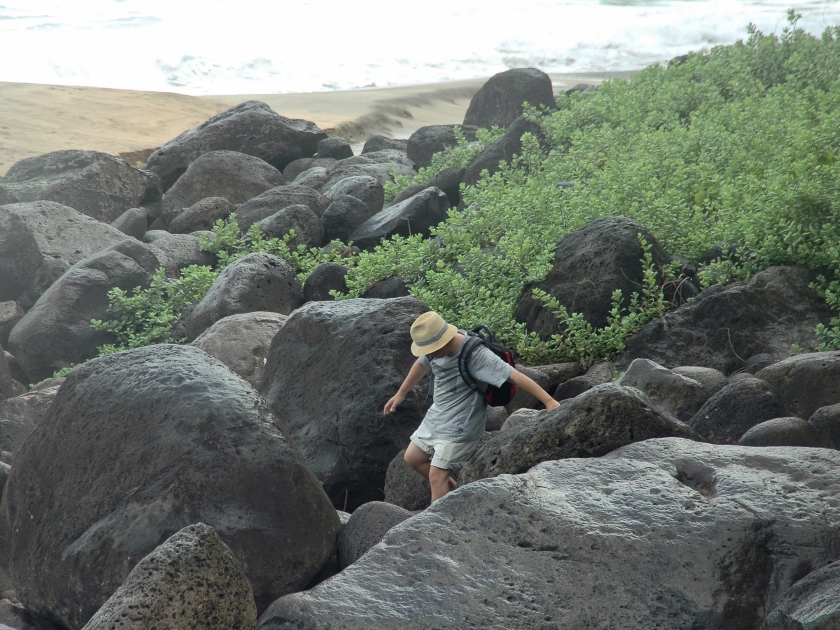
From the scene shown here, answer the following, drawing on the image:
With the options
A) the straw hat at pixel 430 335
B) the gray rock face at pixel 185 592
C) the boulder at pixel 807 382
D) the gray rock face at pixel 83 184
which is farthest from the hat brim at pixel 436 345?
the gray rock face at pixel 83 184

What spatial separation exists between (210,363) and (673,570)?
2.66m

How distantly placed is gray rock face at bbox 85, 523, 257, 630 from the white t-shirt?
177 centimetres

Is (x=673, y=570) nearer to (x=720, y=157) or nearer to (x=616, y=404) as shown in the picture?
(x=616, y=404)

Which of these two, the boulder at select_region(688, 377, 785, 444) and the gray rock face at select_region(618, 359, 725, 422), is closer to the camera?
the boulder at select_region(688, 377, 785, 444)

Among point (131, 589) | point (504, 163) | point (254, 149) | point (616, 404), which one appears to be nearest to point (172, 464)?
point (131, 589)

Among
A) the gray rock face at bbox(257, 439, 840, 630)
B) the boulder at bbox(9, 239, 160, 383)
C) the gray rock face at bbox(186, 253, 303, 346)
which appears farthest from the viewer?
the boulder at bbox(9, 239, 160, 383)

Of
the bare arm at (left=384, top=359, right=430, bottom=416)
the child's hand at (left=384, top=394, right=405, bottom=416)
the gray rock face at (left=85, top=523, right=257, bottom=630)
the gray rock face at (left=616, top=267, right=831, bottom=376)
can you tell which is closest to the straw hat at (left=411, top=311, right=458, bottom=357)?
the bare arm at (left=384, top=359, right=430, bottom=416)

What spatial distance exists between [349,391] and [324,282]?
3.74 m

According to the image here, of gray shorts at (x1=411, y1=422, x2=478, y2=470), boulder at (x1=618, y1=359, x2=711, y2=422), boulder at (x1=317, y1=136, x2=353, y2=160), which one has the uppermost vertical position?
boulder at (x1=317, y1=136, x2=353, y2=160)

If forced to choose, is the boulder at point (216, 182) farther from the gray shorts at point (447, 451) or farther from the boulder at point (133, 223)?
the gray shorts at point (447, 451)

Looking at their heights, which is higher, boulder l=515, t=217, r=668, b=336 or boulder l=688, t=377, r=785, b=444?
boulder l=515, t=217, r=668, b=336

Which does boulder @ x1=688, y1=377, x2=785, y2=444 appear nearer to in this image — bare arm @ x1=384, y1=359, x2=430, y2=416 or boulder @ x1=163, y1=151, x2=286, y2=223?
bare arm @ x1=384, y1=359, x2=430, y2=416

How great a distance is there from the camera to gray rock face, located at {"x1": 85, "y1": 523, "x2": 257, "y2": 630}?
3.03m

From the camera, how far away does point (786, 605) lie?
270cm
